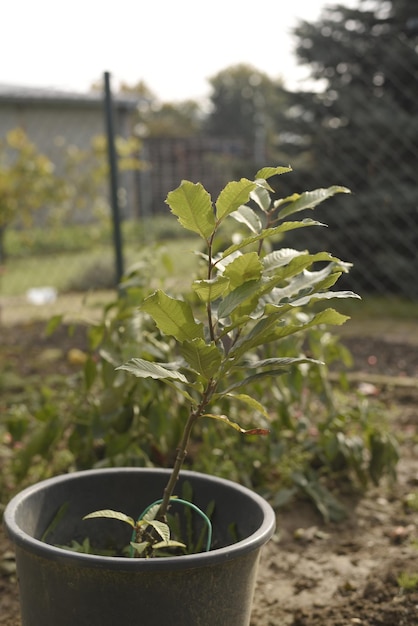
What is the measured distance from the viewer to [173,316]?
1.28 metres

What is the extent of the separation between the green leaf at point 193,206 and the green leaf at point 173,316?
0.40 ft

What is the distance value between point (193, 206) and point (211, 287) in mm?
131

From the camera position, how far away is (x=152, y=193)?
12.1 m

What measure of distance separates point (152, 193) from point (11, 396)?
8613 millimetres

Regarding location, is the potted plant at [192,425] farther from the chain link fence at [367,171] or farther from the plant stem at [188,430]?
the chain link fence at [367,171]

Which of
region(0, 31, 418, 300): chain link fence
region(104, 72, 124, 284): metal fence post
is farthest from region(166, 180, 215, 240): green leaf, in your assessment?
region(0, 31, 418, 300): chain link fence

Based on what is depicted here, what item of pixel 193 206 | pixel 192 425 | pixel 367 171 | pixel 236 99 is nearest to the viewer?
pixel 193 206

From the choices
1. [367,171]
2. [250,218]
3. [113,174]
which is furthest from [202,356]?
A: [367,171]

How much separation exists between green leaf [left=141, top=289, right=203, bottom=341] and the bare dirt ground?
0.92 m

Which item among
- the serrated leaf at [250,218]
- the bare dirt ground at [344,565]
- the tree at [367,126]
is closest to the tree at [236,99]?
the tree at [367,126]

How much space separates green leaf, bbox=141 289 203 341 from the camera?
124 centimetres

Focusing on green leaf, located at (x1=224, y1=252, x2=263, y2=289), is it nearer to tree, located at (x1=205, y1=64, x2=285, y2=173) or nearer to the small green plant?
the small green plant

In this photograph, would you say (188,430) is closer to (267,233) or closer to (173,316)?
(173,316)

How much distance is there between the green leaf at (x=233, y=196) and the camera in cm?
123
